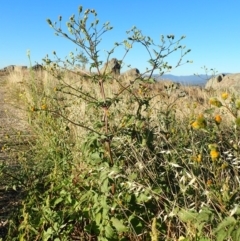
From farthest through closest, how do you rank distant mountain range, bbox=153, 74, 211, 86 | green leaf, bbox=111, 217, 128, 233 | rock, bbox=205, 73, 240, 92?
rock, bbox=205, 73, 240, 92
distant mountain range, bbox=153, 74, 211, 86
green leaf, bbox=111, 217, 128, 233

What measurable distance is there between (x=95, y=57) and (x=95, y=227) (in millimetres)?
1027

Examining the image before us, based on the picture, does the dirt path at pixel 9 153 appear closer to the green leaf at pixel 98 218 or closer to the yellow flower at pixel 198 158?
the green leaf at pixel 98 218

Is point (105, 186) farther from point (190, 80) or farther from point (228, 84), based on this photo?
point (228, 84)

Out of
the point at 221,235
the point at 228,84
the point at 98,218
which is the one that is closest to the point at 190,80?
the point at 228,84

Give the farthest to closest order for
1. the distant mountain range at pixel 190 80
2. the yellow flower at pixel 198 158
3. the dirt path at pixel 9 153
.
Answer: the distant mountain range at pixel 190 80
the dirt path at pixel 9 153
the yellow flower at pixel 198 158

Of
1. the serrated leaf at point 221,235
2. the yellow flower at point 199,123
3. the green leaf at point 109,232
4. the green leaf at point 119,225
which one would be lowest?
the green leaf at point 109,232

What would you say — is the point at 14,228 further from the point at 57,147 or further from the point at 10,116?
the point at 10,116

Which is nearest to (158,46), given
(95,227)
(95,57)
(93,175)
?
(95,57)

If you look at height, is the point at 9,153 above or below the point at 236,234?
below

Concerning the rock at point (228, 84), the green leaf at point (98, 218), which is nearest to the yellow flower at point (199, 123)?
the green leaf at point (98, 218)

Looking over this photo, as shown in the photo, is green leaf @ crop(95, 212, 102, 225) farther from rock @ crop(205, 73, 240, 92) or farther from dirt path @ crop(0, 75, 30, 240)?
rock @ crop(205, 73, 240, 92)

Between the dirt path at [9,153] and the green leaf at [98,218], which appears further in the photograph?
the dirt path at [9,153]

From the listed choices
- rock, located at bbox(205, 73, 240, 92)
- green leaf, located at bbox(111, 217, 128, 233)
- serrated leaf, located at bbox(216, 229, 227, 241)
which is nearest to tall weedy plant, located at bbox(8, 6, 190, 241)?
green leaf, located at bbox(111, 217, 128, 233)

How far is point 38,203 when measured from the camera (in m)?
2.48
